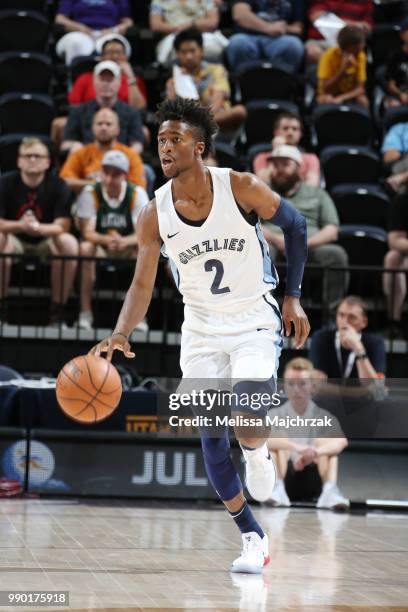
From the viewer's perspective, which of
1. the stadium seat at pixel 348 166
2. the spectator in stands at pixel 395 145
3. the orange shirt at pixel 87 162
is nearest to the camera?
the orange shirt at pixel 87 162

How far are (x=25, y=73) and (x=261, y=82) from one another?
252cm

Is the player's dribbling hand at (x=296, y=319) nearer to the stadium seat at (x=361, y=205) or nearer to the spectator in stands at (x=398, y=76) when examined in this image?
Answer: the stadium seat at (x=361, y=205)

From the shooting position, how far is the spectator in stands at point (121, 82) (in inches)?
459

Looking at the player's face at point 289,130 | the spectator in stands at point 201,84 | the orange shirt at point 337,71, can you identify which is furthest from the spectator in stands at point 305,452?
the orange shirt at point 337,71

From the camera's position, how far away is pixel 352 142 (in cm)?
1210

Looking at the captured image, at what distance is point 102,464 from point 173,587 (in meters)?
3.71

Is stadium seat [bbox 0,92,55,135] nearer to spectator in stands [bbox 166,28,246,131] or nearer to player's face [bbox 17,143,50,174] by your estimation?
spectator in stands [bbox 166,28,246,131]

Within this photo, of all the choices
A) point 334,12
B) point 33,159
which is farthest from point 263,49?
point 33,159

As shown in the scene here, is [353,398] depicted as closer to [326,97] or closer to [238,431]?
[238,431]

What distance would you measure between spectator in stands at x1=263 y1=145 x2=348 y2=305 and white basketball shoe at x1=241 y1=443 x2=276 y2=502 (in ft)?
14.2

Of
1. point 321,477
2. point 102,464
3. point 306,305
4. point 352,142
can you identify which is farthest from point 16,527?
point 352,142

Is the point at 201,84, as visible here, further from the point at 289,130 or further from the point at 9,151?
the point at 9,151

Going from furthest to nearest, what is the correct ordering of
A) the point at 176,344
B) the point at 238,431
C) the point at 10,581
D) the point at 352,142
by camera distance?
the point at 352,142 < the point at 176,344 < the point at 238,431 < the point at 10,581

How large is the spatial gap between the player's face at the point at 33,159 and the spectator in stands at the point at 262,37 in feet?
11.2
